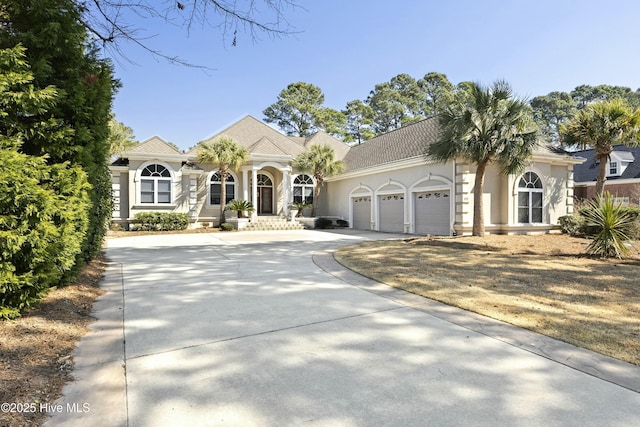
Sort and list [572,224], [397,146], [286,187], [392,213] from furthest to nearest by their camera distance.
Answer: [286,187]
[397,146]
[392,213]
[572,224]

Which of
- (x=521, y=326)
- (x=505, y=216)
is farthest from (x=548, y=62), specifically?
(x=521, y=326)

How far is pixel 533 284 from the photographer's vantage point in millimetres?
6055

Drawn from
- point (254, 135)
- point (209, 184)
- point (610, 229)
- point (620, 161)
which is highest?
point (254, 135)

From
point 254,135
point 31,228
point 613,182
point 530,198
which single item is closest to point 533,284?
point 31,228

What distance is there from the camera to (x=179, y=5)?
13.1 feet

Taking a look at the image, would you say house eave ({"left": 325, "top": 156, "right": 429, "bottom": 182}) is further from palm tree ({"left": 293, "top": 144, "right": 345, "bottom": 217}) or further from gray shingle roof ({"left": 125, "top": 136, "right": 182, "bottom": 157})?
gray shingle roof ({"left": 125, "top": 136, "right": 182, "bottom": 157})

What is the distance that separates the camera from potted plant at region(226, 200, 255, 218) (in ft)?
66.5

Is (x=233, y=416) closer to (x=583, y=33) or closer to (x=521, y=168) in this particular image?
(x=583, y=33)

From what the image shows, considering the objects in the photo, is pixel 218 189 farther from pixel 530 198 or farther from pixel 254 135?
pixel 530 198

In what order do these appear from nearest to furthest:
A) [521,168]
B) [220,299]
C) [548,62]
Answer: [220,299], [521,168], [548,62]

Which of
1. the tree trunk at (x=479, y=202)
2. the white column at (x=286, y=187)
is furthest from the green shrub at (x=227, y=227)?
the tree trunk at (x=479, y=202)

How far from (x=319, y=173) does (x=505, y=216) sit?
10.9 meters

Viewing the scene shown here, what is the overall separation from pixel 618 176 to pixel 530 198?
1495cm

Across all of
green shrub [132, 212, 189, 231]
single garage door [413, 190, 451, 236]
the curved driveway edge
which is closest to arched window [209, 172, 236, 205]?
green shrub [132, 212, 189, 231]
